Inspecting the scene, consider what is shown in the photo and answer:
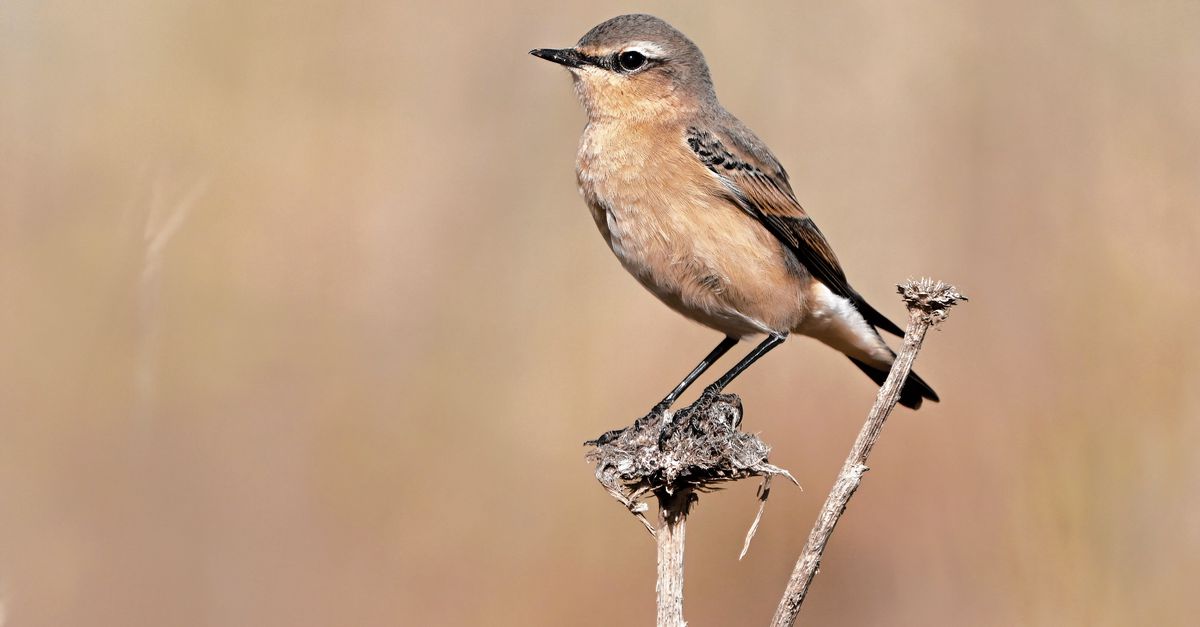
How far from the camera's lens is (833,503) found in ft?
9.25

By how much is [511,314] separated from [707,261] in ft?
5.43

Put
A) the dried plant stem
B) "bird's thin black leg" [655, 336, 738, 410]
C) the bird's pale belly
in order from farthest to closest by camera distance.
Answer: "bird's thin black leg" [655, 336, 738, 410], the bird's pale belly, the dried plant stem

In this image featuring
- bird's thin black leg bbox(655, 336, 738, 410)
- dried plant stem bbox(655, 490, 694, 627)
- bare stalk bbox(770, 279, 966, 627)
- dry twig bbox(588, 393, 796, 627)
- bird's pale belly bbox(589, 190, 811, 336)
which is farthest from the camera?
bird's thin black leg bbox(655, 336, 738, 410)

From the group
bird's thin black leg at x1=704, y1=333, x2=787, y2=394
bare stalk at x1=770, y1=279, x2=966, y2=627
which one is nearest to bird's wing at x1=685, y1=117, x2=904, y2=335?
bird's thin black leg at x1=704, y1=333, x2=787, y2=394

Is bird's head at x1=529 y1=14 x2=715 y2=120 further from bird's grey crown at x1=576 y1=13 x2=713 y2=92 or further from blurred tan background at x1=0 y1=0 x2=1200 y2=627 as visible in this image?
blurred tan background at x1=0 y1=0 x2=1200 y2=627

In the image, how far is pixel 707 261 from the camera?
15.6 feet

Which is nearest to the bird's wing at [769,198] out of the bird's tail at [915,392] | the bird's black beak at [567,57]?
the bird's tail at [915,392]

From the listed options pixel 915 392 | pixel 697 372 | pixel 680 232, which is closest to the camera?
pixel 680 232

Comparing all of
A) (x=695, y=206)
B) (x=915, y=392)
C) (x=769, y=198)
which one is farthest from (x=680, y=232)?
(x=915, y=392)

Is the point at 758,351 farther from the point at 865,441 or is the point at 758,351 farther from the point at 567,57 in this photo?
the point at 865,441

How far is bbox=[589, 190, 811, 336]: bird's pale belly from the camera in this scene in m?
4.71

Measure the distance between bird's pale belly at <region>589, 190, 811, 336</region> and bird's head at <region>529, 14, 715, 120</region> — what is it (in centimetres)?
52

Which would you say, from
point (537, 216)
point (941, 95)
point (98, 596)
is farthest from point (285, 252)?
point (941, 95)

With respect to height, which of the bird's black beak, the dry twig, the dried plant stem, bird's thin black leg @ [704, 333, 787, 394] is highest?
the bird's black beak
